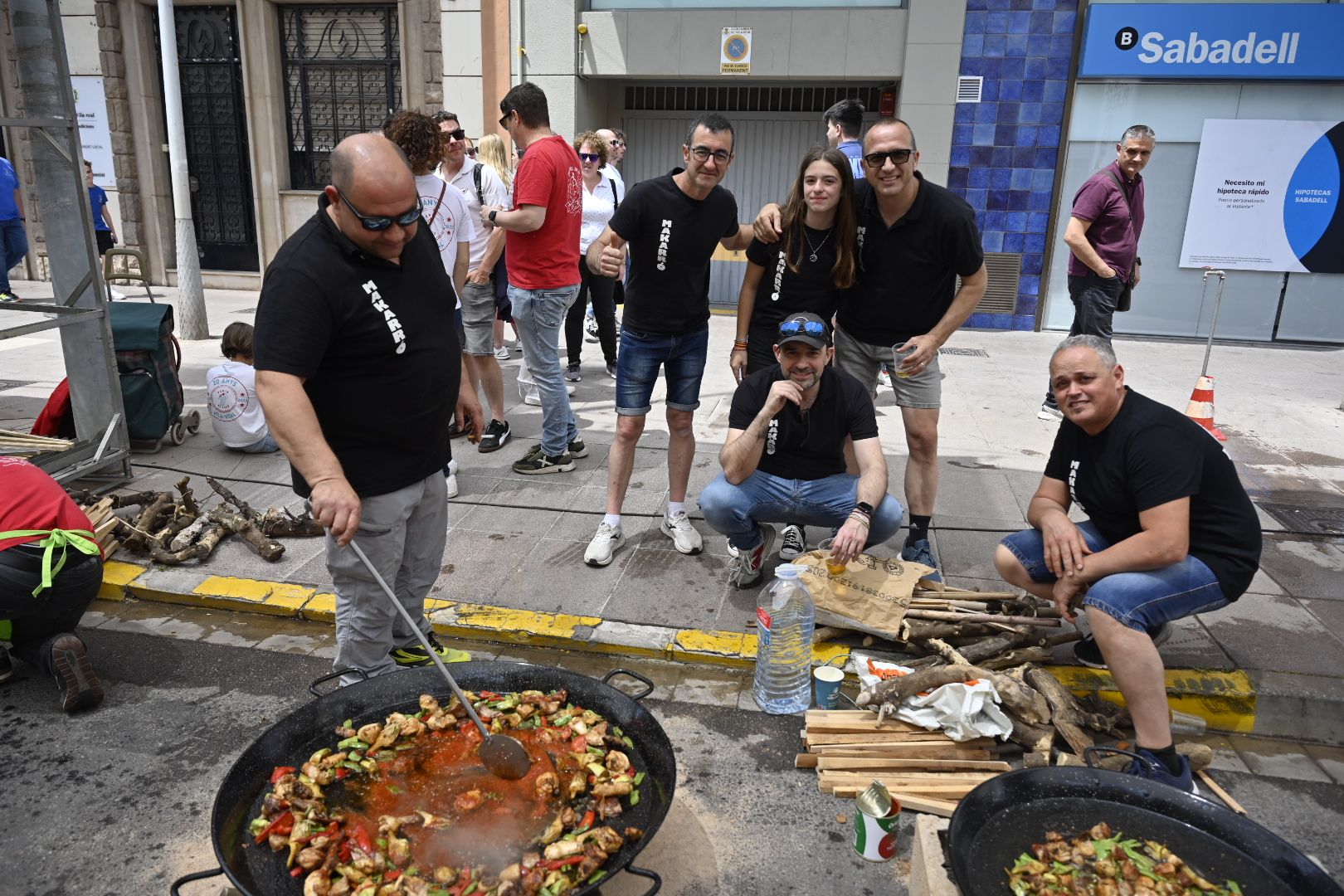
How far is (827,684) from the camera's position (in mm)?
3799

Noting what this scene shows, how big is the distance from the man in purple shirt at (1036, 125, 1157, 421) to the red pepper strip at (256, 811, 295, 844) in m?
6.29

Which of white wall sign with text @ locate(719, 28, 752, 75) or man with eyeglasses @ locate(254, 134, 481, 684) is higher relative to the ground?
white wall sign with text @ locate(719, 28, 752, 75)

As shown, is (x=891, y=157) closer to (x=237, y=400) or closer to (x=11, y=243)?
(x=237, y=400)

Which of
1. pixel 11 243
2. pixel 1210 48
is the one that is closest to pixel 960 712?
pixel 1210 48

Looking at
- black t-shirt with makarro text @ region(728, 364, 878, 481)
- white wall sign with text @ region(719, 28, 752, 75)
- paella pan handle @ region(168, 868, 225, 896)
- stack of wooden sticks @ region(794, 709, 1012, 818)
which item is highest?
white wall sign with text @ region(719, 28, 752, 75)

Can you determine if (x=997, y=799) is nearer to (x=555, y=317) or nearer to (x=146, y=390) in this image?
(x=555, y=317)

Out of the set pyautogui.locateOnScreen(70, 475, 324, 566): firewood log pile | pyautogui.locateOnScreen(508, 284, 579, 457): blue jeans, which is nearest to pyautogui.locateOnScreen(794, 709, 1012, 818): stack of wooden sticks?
pyautogui.locateOnScreen(70, 475, 324, 566): firewood log pile

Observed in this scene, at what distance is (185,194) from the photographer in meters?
10.1

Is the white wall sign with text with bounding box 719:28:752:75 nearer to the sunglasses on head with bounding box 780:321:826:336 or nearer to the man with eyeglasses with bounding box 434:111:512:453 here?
the man with eyeglasses with bounding box 434:111:512:453

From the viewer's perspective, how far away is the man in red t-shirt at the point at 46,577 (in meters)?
3.72

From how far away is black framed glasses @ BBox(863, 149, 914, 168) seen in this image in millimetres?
4352

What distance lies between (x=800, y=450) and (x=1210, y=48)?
943cm

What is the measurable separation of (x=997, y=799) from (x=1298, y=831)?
1.39m

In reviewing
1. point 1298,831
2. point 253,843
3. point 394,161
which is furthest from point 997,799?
point 394,161
